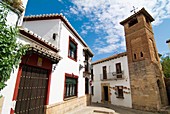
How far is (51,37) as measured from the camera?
685cm

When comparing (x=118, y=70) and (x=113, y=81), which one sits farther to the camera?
(x=113, y=81)

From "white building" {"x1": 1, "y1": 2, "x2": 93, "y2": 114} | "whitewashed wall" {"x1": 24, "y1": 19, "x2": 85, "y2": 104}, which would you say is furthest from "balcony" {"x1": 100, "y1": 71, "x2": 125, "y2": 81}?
"whitewashed wall" {"x1": 24, "y1": 19, "x2": 85, "y2": 104}

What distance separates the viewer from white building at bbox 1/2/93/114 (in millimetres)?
3953

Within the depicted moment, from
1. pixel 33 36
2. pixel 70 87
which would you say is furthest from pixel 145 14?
pixel 33 36

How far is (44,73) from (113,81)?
12.2 m

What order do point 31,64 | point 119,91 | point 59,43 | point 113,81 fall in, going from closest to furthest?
1. point 31,64
2. point 59,43
3. point 119,91
4. point 113,81

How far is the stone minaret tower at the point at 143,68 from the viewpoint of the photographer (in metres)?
11.3

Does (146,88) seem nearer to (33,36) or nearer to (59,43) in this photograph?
(59,43)

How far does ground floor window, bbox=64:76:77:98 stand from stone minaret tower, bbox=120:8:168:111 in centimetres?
808

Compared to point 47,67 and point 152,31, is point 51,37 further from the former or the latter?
point 152,31

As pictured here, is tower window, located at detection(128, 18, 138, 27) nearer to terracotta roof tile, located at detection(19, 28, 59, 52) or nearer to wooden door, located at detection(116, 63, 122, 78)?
wooden door, located at detection(116, 63, 122, 78)

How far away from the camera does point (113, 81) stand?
15.5 metres

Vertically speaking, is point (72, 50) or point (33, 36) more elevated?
point (72, 50)

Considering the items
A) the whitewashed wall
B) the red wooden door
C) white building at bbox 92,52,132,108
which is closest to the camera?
the red wooden door
